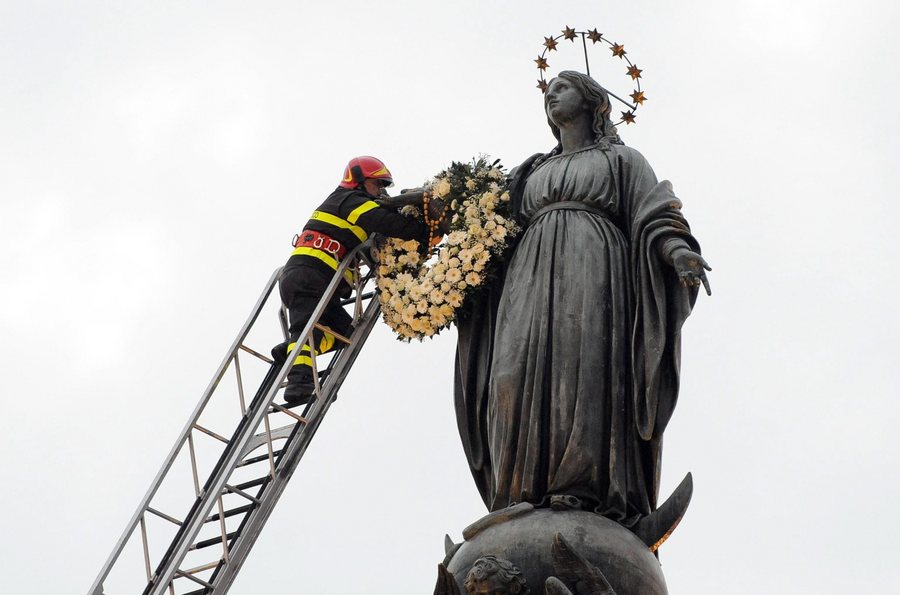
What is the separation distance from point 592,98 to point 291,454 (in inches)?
141

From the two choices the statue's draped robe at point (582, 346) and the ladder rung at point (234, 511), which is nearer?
the statue's draped robe at point (582, 346)

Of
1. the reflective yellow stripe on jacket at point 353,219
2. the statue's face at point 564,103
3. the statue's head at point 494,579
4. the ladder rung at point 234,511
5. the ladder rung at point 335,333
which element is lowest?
the statue's head at point 494,579

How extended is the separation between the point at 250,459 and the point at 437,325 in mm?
2873

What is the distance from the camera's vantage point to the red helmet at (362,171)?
1366 centimetres

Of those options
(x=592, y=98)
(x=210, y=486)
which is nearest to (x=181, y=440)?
(x=210, y=486)

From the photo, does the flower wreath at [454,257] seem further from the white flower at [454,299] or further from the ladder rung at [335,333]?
the ladder rung at [335,333]

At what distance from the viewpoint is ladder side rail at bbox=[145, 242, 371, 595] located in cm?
1342

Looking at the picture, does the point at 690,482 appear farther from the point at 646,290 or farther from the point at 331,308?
the point at 331,308

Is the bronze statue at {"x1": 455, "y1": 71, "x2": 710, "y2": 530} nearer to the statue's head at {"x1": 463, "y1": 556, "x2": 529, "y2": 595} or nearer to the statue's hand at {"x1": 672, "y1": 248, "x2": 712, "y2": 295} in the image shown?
the statue's hand at {"x1": 672, "y1": 248, "x2": 712, "y2": 295}

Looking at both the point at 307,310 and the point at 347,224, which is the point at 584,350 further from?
the point at 307,310

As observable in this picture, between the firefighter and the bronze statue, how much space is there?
5.42 ft

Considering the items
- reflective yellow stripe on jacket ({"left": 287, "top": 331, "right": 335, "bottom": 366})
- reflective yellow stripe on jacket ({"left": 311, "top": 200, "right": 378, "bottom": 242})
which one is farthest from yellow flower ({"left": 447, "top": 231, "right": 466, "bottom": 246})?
reflective yellow stripe on jacket ({"left": 287, "top": 331, "right": 335, "bottom": 366})

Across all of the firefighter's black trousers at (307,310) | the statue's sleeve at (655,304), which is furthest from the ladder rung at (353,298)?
the statue's sleeve at (655,304)

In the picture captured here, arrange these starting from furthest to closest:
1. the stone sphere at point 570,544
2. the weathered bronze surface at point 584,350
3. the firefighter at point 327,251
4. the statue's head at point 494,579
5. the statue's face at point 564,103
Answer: the firefighter at point 327,251, the statue's face at point 564,103, the weathered bronze surface at point 584,350, the stone sphere at point 570,544, the statue's head at point 494,579
